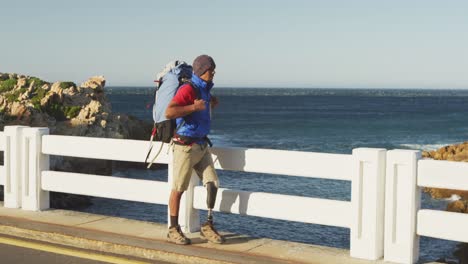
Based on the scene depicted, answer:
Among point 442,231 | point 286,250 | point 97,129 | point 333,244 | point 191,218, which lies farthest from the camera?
point 97,129

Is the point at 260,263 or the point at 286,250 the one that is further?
the point at 286,250

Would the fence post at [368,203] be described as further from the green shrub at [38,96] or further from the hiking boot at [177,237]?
the green shrub at [38,96]

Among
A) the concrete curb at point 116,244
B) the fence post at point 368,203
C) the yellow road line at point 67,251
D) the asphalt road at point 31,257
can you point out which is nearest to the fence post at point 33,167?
the concrete curb at point 116,244

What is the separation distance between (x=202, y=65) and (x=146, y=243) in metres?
1.85

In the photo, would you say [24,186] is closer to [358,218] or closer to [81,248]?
[81,248]

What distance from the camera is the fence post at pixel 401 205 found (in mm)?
6016

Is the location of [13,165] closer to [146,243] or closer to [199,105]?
[146,243]

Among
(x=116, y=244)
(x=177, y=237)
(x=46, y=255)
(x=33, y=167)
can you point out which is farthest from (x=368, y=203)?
(x=33, y=167)

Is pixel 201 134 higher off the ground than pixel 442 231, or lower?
higher

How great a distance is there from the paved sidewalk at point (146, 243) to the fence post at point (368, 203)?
0.16 metres

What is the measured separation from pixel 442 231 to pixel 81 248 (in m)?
3.52

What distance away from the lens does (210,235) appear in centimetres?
688

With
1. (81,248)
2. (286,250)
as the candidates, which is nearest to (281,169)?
(286,250)

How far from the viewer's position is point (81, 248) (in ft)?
22.7
